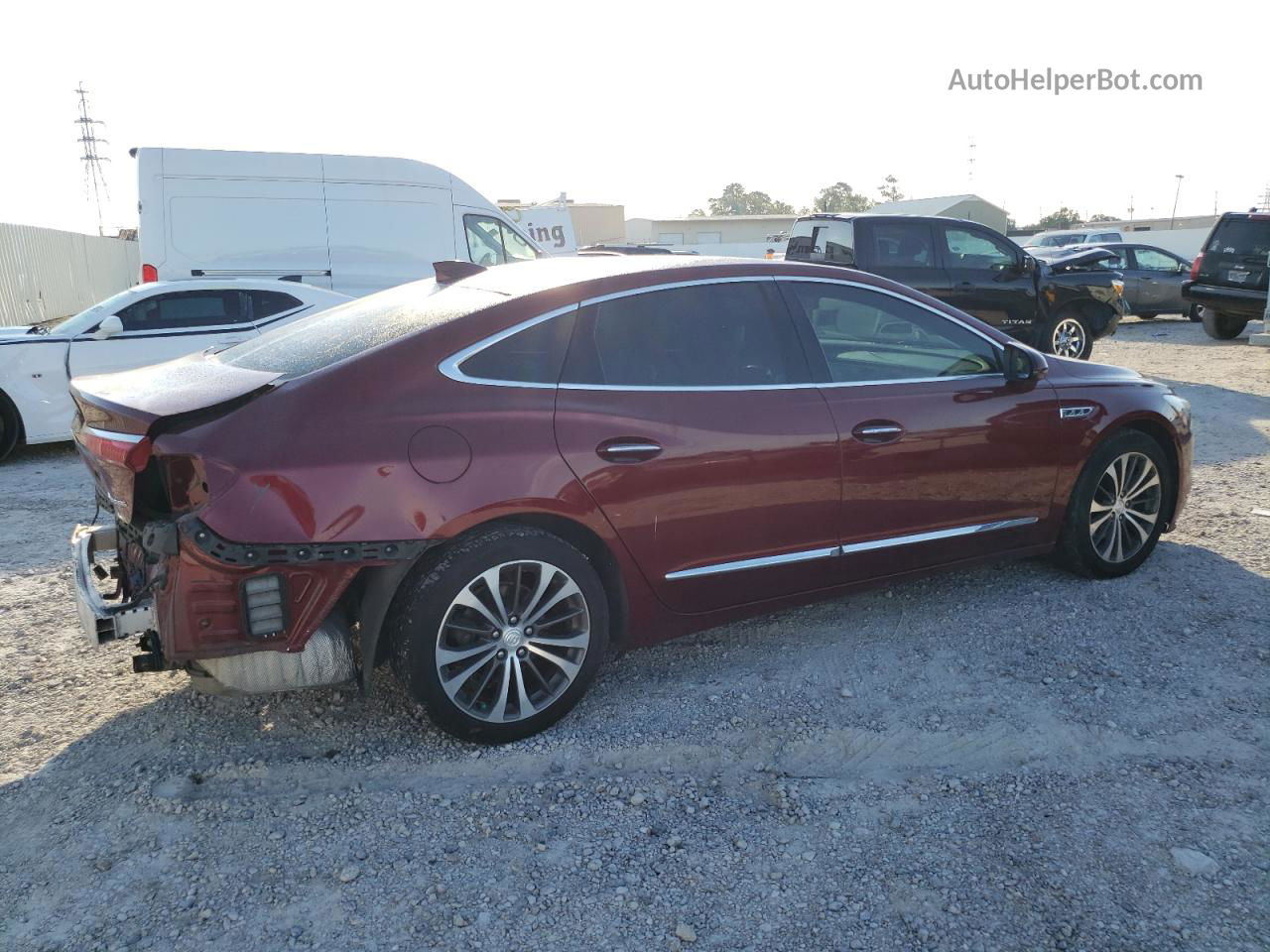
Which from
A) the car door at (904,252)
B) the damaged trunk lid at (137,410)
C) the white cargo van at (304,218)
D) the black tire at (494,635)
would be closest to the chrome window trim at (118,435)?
the damaged trunk lid at (137,410)

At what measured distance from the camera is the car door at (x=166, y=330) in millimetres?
8828

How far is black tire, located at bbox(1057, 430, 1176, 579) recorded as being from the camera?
16.5 feet

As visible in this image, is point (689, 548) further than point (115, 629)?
Yes

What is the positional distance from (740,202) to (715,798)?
11473 cm

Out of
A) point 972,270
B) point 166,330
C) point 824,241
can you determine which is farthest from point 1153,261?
point 166,330

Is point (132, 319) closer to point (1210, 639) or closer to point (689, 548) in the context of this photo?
point (689, 548)

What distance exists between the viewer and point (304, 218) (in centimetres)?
1221

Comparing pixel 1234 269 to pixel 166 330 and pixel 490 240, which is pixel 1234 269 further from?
pixel 166 330

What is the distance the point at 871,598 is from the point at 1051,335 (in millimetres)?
9369

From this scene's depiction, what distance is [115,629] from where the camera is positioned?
334 centimetres

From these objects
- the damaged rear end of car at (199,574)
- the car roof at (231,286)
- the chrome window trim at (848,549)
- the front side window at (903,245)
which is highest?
the front side window at (903,245)

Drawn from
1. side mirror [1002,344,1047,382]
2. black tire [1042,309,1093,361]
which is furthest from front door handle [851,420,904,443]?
black tire [1042,309,1093,361]

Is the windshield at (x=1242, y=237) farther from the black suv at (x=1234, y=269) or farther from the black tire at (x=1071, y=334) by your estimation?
the black tire at (x=1071, y=334)

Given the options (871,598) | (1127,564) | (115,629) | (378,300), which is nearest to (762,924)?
(115,629)
